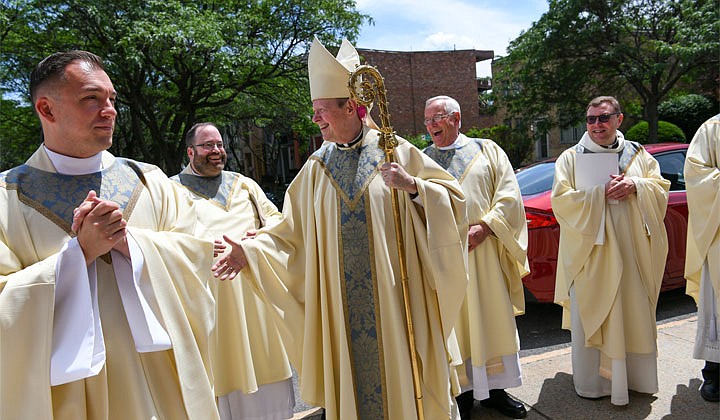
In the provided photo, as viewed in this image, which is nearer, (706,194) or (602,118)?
(706,194)

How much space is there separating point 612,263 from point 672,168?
3.30m

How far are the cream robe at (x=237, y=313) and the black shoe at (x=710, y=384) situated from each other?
288 centimetres

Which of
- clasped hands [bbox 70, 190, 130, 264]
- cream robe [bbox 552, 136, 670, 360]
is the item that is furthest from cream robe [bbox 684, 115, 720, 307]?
clasped hands [bbox 70, 190, 130, 264]

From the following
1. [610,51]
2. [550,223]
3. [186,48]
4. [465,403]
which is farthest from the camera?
[610,51]

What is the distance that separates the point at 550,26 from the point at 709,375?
52.1 ft

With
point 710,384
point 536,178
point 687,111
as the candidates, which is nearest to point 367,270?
point 710,384

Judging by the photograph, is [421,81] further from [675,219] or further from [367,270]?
[367,270]

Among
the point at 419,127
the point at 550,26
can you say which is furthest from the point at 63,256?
the point at 419,127

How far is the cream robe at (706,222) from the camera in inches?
149

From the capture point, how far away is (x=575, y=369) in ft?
13.1

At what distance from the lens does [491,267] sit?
12.6 feet

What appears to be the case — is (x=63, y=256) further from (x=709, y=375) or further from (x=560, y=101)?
(x=560, y=101)

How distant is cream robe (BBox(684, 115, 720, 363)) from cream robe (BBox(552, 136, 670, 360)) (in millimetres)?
212

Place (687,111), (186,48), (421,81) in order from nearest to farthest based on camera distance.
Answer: (186,48), (687,111), (421,81)
